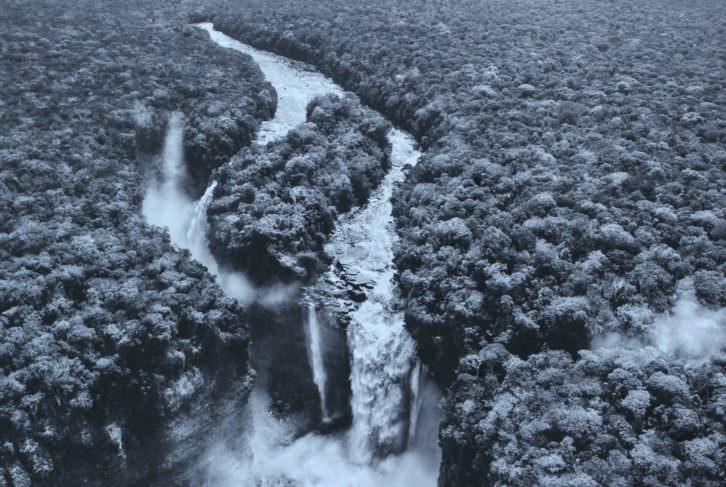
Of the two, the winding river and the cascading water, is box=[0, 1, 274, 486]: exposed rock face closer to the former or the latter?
the winding river

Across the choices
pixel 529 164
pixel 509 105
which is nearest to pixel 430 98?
pixel 509 105

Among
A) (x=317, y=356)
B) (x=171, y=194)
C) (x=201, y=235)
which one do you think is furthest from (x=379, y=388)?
(x=171, y=194)

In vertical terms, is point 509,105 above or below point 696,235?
below

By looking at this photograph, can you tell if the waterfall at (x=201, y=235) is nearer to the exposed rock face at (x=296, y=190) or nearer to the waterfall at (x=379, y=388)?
the exposed rock face at (x=296, y=190)

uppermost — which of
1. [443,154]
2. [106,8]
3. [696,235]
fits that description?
[696,235]

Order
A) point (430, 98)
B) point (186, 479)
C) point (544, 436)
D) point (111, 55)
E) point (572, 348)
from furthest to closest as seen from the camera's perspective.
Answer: point (111, 55) < point (430, 98) < point (186, 479) < point (572, 348) < point (544, 436)

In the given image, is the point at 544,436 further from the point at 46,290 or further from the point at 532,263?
the point at 46,290

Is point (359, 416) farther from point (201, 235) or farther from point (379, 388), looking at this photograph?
point (201, 235)
